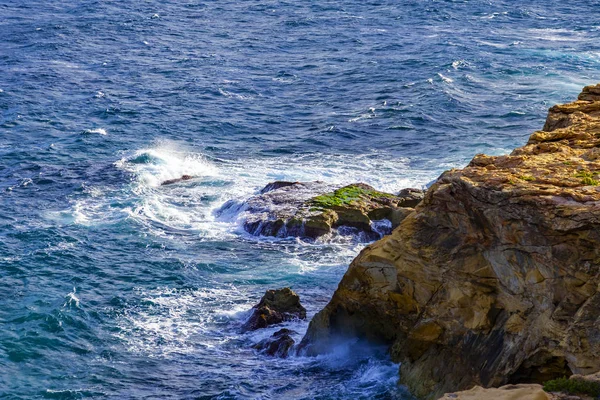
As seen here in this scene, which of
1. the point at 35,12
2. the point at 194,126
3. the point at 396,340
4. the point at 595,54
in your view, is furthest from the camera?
the point at 35,12

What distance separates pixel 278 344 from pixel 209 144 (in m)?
31.0

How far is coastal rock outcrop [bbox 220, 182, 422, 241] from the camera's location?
4844 centimetres

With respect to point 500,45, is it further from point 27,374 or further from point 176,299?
point 27,374

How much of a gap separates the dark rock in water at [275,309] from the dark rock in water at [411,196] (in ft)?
40.3

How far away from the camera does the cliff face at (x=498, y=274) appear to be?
1022 inches

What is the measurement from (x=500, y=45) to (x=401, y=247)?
6095 centimetres

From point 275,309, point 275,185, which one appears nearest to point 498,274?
point 275,309

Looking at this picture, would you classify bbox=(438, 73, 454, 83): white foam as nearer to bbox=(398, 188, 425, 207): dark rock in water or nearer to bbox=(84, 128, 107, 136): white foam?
bbox=(398, 188, 425, 207): dark rock in water

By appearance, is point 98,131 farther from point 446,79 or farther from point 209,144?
point 446,79

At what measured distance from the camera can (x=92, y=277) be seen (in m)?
44.6

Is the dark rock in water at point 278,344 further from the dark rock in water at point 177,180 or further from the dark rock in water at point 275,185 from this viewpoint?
the dark rock in water at point 177,180

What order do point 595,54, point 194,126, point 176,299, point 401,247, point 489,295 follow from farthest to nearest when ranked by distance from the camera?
point 595,54
point 194,126
point 176,299
point 401,247
point 489,295

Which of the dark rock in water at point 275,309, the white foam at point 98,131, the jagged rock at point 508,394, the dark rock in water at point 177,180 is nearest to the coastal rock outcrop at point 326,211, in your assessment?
the dark rock in water at point 177,180

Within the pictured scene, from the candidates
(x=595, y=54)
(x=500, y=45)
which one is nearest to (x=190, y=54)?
(x=500, y=45)
